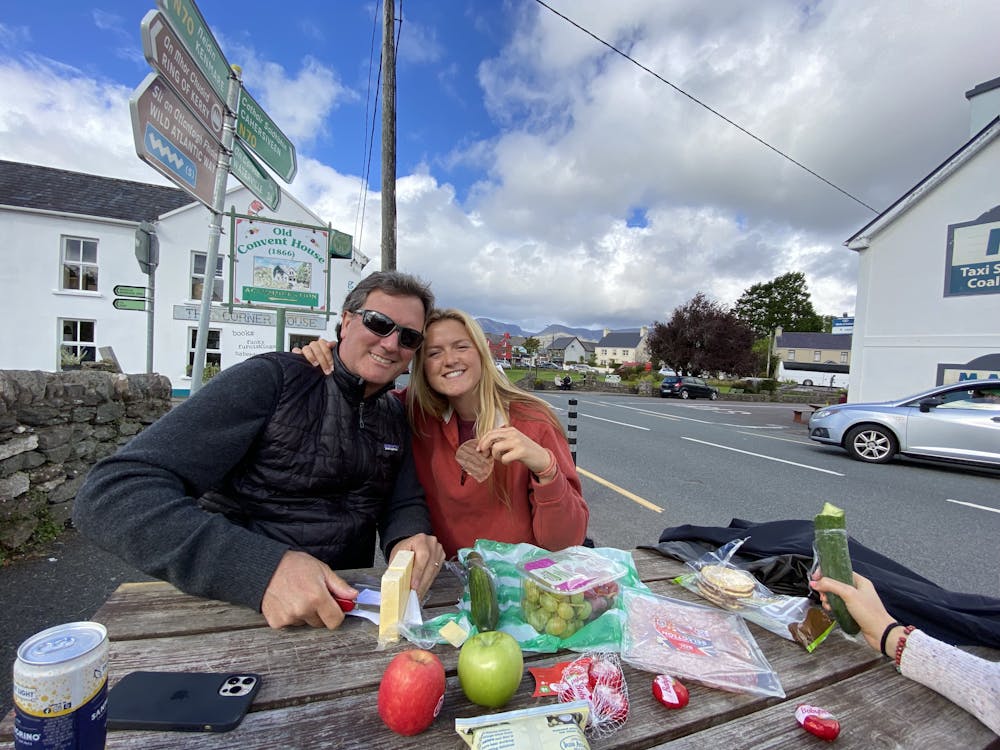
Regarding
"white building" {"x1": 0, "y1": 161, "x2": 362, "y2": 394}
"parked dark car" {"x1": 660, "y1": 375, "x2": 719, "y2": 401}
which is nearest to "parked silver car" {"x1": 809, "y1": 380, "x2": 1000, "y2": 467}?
"white building" {"x1": 0, "y1": 161, "x2": 362, "y2": 394}

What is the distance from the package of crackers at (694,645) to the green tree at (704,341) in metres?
40.2

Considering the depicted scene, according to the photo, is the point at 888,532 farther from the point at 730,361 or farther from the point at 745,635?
the point at 730,361

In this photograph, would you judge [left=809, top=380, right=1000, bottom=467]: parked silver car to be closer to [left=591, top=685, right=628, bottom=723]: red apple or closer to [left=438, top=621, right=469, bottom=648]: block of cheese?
[left=591, top=685, right=628, bottom=723]: red apple

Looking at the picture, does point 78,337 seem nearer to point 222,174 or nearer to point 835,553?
point 222,174

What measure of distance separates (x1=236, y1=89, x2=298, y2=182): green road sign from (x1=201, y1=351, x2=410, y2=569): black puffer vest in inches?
89.0

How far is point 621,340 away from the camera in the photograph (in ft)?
349

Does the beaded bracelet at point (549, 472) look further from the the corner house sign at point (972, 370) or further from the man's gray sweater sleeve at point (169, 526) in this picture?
the the corner house sign at point (972, 370)

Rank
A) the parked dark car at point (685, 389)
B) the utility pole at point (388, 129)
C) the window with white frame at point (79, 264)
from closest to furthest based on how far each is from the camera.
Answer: the utility pole at point (388, 129), the window with white frame at point (79, 264), the parked dark car at point (685, 389)

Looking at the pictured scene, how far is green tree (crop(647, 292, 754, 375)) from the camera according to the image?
38.0 meters

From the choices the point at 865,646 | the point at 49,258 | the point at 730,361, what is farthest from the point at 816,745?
the point at 730,361

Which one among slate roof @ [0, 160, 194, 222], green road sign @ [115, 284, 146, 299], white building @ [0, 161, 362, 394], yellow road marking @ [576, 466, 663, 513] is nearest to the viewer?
green road sign @ [115, 284, 146, 299]

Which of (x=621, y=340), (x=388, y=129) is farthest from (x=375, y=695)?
(x=621, y=340)

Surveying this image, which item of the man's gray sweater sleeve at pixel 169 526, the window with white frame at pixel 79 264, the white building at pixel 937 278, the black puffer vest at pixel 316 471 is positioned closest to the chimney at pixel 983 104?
the white building at pixel 937 278

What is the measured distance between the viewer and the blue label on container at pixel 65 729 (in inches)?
26.3
